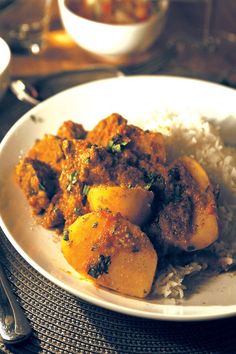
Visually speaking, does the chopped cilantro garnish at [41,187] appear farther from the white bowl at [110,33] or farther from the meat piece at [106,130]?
the white bowl at [110,33]

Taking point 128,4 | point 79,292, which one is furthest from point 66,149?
point 128,4

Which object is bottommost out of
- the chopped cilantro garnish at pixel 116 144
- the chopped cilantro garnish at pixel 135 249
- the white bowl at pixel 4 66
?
the chopped cilantro garnish at pixel 135 249

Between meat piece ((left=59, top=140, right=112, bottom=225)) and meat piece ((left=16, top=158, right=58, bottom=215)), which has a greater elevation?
meat piece ((left=59, top=140, right=112, bottom=225))

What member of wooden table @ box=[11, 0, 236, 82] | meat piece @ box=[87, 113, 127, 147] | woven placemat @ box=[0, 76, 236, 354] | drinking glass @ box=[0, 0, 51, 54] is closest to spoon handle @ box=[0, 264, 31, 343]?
woven placemat @ box=[0, 76, 236, 354]

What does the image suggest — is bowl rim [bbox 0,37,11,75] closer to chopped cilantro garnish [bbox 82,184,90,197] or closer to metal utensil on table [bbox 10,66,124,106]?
metal utensil on table [bbox 10,66,124,106]

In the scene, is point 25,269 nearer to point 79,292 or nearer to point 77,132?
point 79,292

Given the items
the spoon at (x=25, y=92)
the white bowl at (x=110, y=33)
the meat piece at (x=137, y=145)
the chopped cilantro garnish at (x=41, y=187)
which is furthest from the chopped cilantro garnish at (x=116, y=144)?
the white bowl at (x=110, y=33)

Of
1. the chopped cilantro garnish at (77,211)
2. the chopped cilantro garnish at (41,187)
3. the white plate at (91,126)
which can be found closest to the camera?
the white plate at (91,126)
